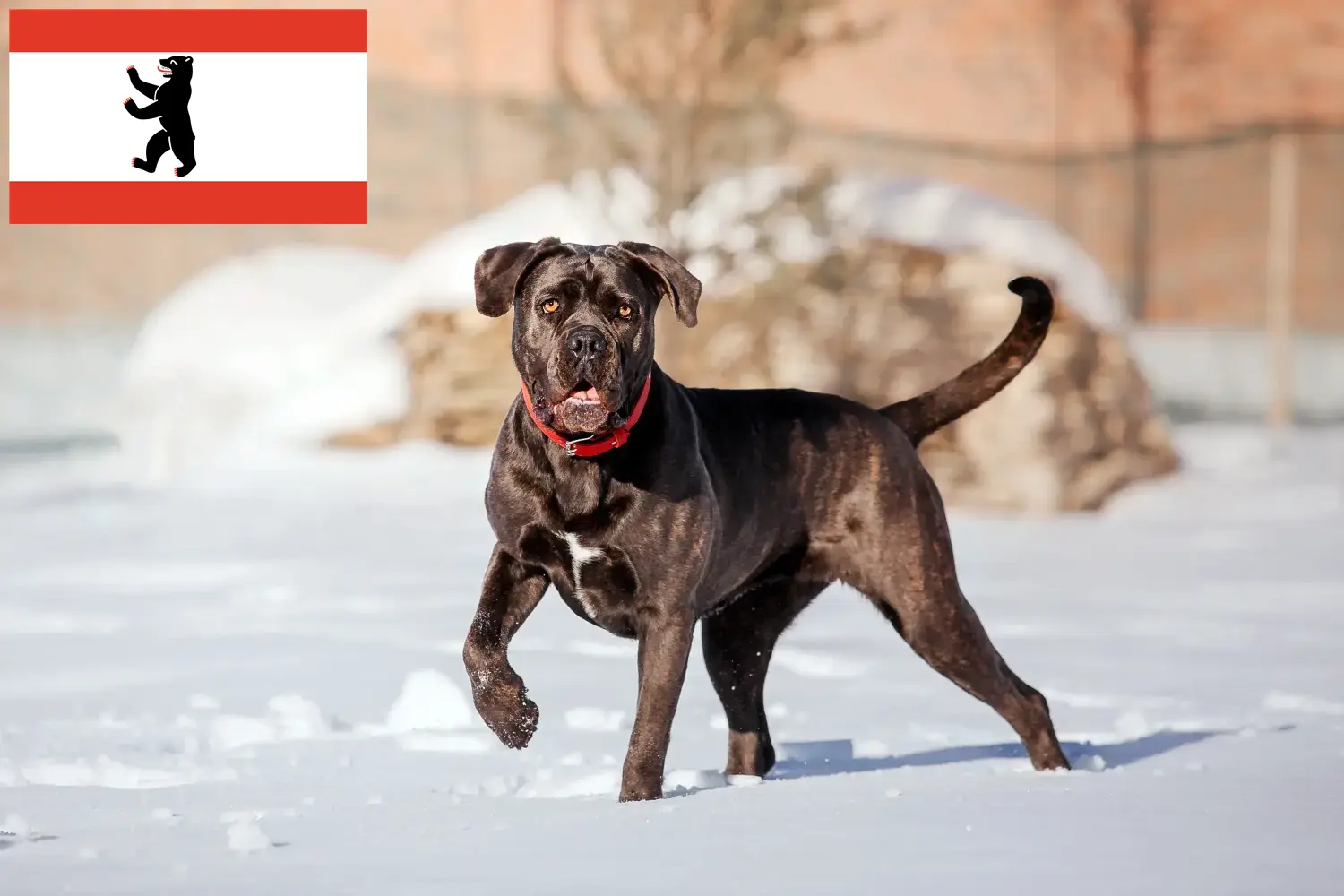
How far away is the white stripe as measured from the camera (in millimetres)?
10484

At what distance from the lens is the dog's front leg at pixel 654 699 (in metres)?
3.99

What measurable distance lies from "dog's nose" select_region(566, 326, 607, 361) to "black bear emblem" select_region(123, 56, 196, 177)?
667 centimetres

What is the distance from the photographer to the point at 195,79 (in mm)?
10969

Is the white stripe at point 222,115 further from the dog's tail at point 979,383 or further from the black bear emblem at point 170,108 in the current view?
the dog's tail at point 979,383

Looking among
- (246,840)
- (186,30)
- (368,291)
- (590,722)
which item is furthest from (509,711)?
(186,30)

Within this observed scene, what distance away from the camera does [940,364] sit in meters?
11.3

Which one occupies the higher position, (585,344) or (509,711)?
(585,344)

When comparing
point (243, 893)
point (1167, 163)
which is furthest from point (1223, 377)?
point (243, 893)

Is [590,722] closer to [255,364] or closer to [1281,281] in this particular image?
[255,364]

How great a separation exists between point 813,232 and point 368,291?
374 centimetres

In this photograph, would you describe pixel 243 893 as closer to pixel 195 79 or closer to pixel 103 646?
pixel 103 646

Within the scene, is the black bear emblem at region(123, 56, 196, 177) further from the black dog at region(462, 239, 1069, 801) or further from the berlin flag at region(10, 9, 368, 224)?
the black dog at region(462, 239, 1069, 801)

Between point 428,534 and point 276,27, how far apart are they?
4.36 metres

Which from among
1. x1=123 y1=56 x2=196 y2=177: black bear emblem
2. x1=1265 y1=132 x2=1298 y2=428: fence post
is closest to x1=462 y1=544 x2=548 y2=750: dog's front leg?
x1=123 y1=56 x2=196 y2=177: black bear emblem
